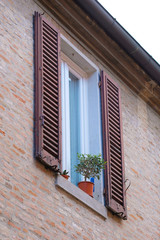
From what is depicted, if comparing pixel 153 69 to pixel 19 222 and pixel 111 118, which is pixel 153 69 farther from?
pixel 19 222

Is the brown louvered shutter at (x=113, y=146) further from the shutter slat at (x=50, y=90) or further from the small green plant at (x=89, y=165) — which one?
the shutter slat at (x=50, y=90)

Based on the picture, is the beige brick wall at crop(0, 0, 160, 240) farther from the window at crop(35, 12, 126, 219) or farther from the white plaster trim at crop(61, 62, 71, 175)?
the white plaster trim at crop(61, 62, 71, 175)

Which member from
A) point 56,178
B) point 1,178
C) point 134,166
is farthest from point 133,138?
point 1,178

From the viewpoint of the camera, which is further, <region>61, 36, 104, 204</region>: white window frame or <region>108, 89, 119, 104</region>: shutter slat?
<region>108, 89, 119, 104</region>: shutter slat

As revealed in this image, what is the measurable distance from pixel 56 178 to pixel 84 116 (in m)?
1.93

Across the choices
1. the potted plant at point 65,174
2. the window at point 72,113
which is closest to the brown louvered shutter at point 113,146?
the window at point 72,113

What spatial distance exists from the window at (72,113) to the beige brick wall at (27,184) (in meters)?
0.14

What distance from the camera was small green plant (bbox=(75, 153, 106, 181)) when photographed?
9.23 meters

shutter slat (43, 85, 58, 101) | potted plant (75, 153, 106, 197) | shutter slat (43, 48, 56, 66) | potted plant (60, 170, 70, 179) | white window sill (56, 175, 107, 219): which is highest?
shutter slat (43, 48, 56, 66)

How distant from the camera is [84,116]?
1009 cm

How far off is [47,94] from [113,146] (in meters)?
1.64

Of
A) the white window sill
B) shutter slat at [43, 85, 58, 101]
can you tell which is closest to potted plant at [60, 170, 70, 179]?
the white window sill

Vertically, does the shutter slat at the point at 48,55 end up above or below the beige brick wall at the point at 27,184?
above

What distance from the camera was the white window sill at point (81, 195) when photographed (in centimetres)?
838
